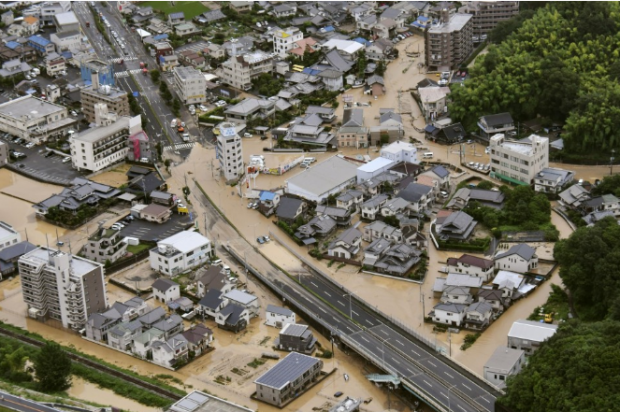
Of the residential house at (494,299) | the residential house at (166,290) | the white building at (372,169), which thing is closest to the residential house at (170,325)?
the residential house at (166,290)

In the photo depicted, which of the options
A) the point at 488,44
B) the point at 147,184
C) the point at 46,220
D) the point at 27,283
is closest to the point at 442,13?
the point at 488,44

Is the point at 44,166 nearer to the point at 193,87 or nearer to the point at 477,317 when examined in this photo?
the point at 193,87

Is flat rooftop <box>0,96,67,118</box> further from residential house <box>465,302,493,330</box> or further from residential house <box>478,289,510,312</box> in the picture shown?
residential house <box>465,302,493,330</box>

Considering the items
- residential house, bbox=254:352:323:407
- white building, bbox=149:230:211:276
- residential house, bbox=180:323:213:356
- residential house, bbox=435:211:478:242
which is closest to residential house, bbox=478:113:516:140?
residential house, bbox=435:211:478:242

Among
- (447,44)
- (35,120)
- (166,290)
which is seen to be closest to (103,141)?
(35,120)

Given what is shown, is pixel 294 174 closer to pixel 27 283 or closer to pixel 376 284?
pixel 376 284

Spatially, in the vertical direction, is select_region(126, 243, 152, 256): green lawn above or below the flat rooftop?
below
